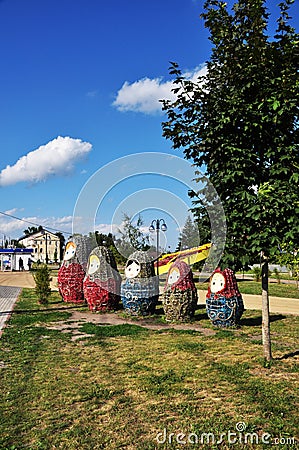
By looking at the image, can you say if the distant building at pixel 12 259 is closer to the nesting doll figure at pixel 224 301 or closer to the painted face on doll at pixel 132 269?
the painted face on doll at pixel 132 269

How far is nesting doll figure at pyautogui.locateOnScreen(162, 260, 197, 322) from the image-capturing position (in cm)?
1147

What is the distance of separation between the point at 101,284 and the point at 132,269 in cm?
131

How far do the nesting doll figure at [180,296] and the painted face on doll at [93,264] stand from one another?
109 inches

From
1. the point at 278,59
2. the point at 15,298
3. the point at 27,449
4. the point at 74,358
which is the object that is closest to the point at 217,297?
the point at 74,358

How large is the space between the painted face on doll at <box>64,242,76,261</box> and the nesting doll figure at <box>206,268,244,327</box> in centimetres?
631

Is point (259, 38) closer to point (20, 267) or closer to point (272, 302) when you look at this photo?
point (272, 302)

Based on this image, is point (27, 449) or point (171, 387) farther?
point (171, 387)

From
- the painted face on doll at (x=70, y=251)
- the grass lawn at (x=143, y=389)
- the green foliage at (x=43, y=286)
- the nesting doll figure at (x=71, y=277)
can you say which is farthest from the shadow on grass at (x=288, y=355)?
the green foliage at (x=43, y=286)

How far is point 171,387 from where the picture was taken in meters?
6.06

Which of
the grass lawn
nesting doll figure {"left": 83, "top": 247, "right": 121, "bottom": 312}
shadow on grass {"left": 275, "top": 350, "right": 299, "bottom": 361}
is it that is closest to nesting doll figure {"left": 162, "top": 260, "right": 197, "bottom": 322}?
the grass lawn

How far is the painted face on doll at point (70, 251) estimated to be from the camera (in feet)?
50.8

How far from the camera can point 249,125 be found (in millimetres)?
6324

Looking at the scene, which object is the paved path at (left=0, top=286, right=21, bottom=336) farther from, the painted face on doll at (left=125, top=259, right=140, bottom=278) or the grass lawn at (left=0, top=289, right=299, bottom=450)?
the painted face on doll at (left=125, top=259, right=140, bottom=278)

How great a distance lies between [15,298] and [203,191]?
13.7 m
